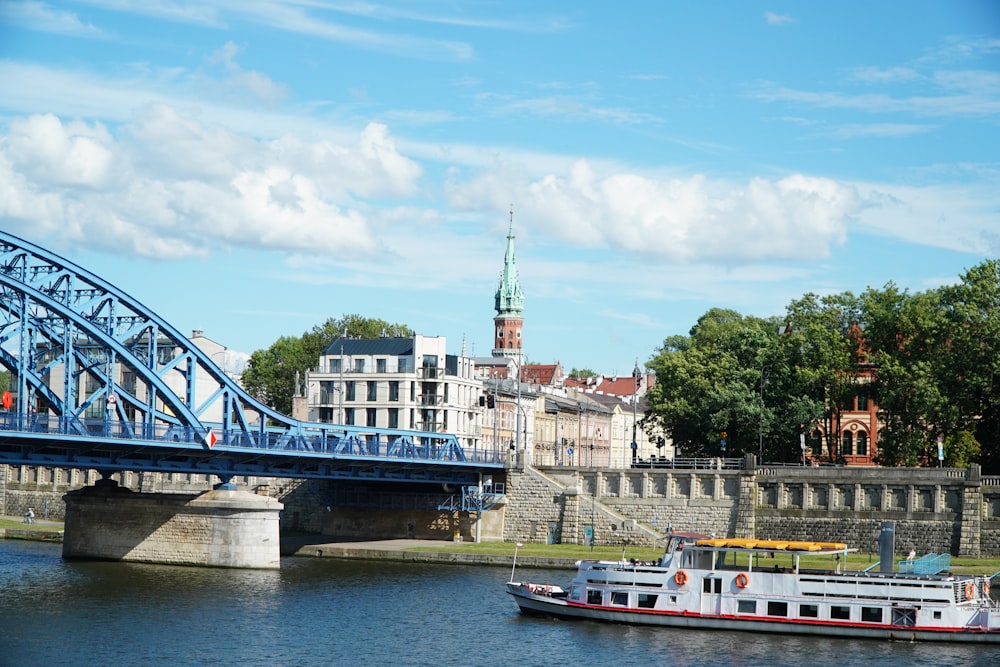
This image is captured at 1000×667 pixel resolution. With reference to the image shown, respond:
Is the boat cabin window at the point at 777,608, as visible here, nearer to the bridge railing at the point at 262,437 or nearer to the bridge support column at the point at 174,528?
the bridge railing at the point at 262,437

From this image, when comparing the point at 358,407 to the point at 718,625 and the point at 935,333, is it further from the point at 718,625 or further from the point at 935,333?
the point at 718,625

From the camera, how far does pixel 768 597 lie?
67.5m

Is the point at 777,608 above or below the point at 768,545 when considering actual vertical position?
below

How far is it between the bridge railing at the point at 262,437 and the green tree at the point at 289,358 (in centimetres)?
6517

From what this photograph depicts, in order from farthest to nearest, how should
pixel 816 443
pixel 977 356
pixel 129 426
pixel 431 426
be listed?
1. pixel 431 426
2. pixel 816 443
3. pixel 977 356
4. pixel 129 426

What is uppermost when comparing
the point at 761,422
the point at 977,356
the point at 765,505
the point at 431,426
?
→ the point at 977,356

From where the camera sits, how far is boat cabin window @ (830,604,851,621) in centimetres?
6638

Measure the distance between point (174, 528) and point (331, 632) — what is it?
2895cm

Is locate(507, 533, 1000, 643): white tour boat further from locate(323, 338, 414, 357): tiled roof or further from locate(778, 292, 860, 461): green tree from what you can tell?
locate(323, 338, 414, 357): tiled roof

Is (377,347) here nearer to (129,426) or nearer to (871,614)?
(129,426)

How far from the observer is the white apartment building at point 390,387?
427 ft

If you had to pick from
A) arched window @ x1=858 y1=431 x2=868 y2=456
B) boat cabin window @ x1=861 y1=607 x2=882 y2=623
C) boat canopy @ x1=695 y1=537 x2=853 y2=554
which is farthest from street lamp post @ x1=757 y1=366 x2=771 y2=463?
boat cabin window @ x1=861 y1=607 x2=882 y2=623

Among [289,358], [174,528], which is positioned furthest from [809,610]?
[289,358]

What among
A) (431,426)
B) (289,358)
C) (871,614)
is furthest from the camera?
(289,358)
